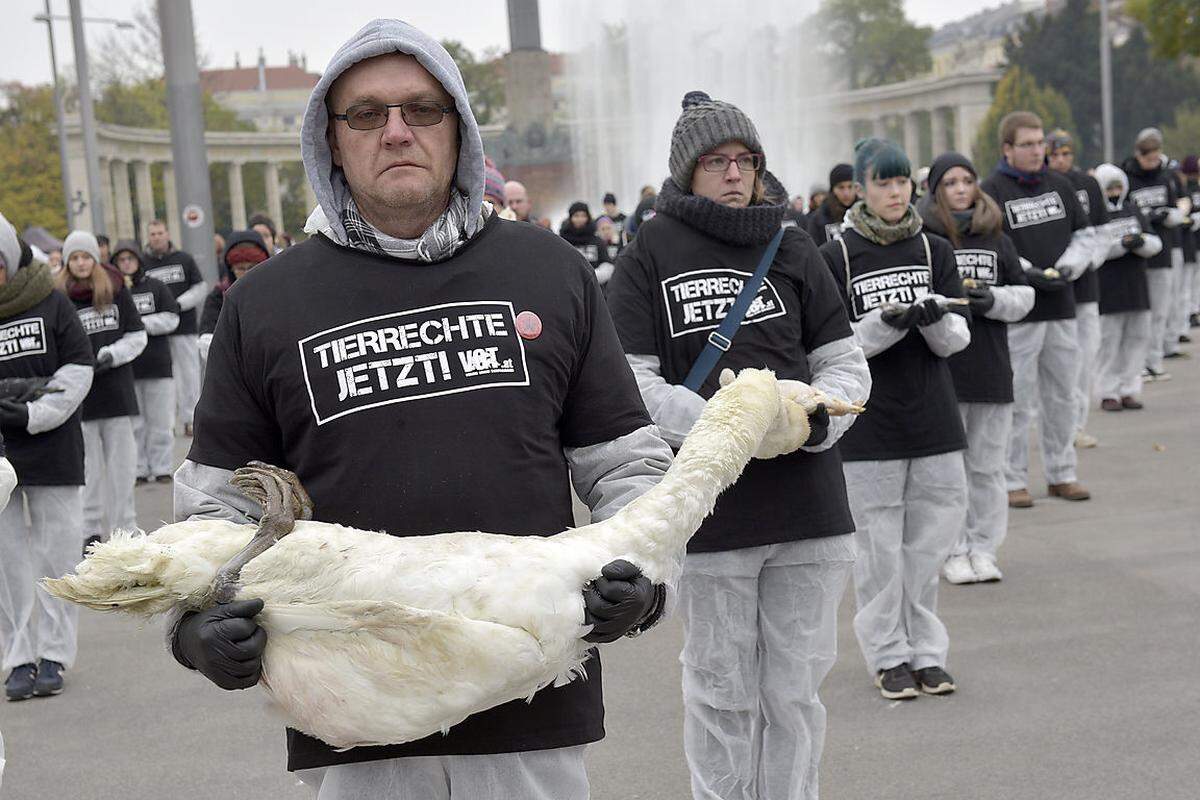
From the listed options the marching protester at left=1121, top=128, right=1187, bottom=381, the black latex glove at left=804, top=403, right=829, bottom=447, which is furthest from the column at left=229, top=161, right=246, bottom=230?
the black latex glove at left=804, top=403, right=829, bottom=447

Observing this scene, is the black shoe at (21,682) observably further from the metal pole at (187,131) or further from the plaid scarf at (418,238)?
the metal pole at (187,131)

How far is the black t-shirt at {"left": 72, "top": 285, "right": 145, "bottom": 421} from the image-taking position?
9.94m

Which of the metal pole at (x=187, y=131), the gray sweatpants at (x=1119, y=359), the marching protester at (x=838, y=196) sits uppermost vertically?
the metal pole at (x=187, y=131)

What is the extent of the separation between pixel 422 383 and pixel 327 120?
24.5 inches

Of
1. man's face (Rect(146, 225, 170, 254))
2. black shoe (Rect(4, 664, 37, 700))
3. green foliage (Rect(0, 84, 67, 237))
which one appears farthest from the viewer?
green foliage (Rect(0, 84, 67, 237))

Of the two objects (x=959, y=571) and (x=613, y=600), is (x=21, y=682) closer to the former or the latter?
(x=959, y=571)

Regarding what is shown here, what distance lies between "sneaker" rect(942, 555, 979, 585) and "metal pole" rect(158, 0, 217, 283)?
A: 11.5 m

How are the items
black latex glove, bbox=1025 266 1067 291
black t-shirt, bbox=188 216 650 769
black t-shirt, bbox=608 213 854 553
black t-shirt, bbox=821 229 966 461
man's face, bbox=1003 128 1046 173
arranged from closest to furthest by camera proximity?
black t-shirt, bbox=188 216 650 769
black t-shirt, bbox=608 213 854 553
black t-shirt, bbox=821 229 966 461
man's face, bbox=1003 128 1046 173
black latex glove, bbox=1025 266 1067 291

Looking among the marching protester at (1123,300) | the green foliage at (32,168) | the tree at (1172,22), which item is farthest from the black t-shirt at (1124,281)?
the green foliage at (32,168)

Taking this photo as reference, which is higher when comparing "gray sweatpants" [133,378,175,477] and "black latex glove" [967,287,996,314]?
"black latex glove" [967,287,996,314]

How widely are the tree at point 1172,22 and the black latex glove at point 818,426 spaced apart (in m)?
35.3

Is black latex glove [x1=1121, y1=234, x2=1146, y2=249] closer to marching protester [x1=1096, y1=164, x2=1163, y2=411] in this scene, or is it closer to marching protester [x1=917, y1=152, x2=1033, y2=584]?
marching protester [x1=1096, y1=164, x2=1163, y2=411]

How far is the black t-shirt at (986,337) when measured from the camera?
25.2 ft

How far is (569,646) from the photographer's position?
263cm
